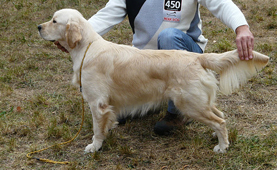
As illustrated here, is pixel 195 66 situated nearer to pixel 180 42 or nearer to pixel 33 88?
pixel 180 42

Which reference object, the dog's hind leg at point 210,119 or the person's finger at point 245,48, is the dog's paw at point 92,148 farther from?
the person's finger at point 245,48

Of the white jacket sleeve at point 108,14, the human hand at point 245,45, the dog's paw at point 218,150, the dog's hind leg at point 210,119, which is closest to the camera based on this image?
the human hand at point 245,45

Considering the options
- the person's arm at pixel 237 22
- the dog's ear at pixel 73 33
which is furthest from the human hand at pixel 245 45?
the dog's ear at pixel 73 33

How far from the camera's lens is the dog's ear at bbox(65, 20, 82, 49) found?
2955mm

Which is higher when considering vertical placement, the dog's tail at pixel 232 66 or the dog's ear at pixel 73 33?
the dog's ear at pixel 73 33

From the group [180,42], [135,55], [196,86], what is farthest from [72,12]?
[196,86]

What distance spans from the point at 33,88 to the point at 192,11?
249 centimetres

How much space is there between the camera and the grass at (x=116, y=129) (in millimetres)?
2912

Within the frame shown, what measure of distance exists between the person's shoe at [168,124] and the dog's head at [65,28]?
1192 mm

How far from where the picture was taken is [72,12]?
10.0ft

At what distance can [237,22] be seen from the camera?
9.09 feet

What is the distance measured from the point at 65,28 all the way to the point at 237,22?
156 cm

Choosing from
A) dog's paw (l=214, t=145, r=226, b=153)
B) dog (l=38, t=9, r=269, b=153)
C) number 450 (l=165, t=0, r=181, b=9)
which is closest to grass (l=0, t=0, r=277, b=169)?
dog's paw (l=214, t=145, r=226, b=153)

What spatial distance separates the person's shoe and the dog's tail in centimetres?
75
